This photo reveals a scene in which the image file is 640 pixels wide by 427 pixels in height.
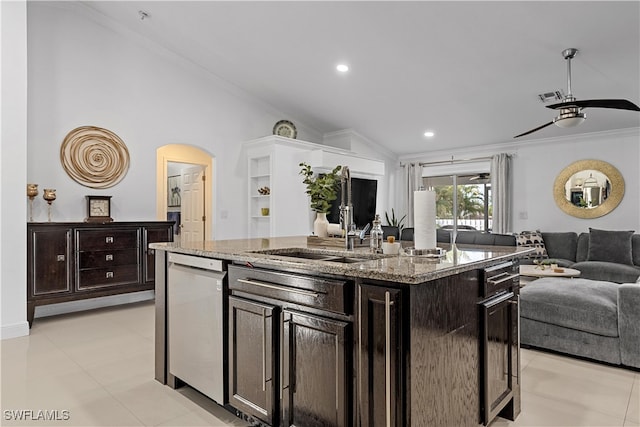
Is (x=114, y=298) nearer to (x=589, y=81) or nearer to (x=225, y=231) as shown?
(x=225, y=231)

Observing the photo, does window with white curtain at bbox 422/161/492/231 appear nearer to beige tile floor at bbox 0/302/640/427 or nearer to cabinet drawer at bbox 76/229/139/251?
beige tile floor at bbox 0/302/640/427

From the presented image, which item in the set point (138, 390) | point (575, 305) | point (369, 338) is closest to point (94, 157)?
point (138, 390)

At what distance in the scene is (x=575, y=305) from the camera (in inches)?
117

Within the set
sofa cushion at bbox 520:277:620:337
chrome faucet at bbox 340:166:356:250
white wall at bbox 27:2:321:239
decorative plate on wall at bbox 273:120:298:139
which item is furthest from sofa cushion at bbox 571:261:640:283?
white wall at bbox 27:2:321:239

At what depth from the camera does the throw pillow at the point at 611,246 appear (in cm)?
557

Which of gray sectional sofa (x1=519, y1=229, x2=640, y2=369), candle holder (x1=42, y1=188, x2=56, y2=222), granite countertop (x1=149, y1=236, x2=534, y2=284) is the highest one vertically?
candle holder (x1=42, y1=188, x2=56, y2=222)

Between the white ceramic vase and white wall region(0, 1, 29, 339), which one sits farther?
white wall region(0, 1, 29, 339)

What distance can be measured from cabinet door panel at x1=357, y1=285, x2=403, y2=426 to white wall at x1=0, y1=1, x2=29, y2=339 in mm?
3659

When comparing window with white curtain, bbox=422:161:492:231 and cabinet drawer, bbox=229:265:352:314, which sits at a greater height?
window with white curtain, bbox=422:161:492:231

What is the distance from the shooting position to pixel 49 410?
7.35ft

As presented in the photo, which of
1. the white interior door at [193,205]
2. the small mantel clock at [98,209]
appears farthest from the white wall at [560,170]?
the small mantel clock at [98,209]

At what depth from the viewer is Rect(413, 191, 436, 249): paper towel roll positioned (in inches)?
73.3

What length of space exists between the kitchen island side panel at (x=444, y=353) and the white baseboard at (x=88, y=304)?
13.4 ft

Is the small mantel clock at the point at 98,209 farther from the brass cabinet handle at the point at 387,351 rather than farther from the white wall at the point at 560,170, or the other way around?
the white wall at the point at 560,170
